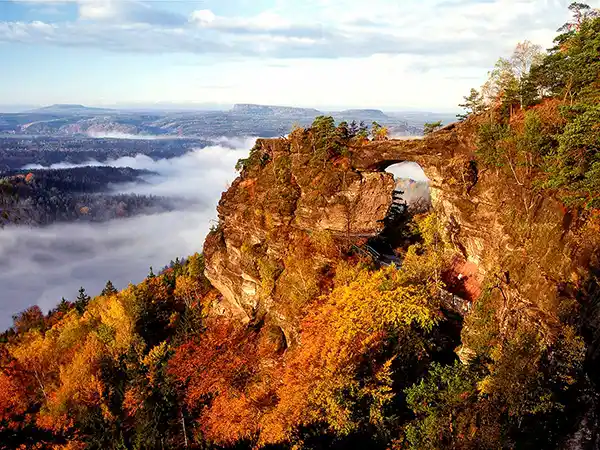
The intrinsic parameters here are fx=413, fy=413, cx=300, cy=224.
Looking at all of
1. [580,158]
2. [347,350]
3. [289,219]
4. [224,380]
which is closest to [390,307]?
[347,350]

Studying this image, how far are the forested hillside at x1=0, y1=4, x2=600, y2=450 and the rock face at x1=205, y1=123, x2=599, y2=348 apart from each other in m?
0.16

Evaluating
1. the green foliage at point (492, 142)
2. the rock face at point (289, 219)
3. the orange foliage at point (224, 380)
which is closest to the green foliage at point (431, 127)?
the rock face at point (289, 219)

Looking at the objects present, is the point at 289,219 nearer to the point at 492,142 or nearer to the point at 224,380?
the point at 224,380

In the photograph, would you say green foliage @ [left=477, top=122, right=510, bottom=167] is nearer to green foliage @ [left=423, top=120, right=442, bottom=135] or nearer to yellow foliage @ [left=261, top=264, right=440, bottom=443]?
green foliage @ [left=423, top=120, right=442, bottom=135]

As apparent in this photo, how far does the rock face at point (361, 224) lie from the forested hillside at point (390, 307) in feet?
0.54

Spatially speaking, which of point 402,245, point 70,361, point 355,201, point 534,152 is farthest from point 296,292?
point 70,361

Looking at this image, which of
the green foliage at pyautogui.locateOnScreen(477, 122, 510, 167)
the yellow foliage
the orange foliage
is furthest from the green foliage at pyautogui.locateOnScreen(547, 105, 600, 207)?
the orange foliage

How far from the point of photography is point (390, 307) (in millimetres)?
29406

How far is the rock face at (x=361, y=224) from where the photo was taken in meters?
26.9

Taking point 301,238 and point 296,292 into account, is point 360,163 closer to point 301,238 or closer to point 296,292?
point 301,238

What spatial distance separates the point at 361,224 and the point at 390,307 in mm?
13863

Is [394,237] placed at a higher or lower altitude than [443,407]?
higher

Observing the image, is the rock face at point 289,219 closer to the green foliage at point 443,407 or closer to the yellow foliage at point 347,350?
the yellow foliage at point 347,350

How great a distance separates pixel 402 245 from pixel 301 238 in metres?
11.5
